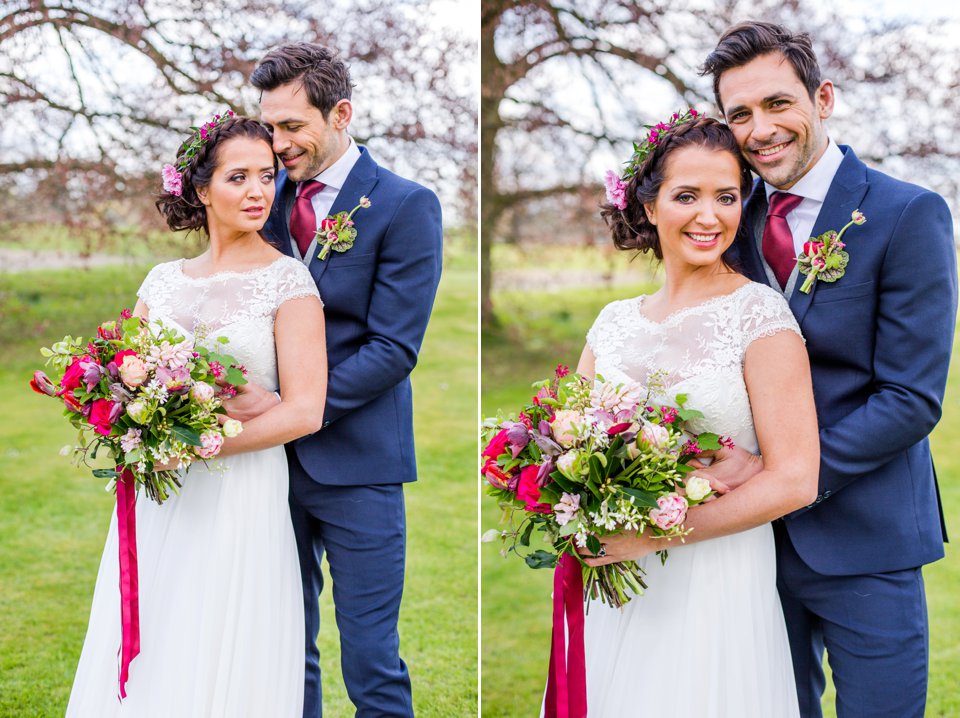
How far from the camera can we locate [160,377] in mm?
2783

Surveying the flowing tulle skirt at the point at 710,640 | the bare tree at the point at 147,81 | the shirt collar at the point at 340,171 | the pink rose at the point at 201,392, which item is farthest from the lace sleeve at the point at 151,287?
the bare tree at the point at 147,81

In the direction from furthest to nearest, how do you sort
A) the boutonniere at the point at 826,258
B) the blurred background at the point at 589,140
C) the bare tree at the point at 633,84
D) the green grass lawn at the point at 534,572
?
the bare tree at the point at 633,84, the blurred background at the point at 589,140, the green grass lawn at the point at 534,572, the boutonniere at the point at 826,258

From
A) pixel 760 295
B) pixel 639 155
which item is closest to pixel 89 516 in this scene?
pixel 639 155

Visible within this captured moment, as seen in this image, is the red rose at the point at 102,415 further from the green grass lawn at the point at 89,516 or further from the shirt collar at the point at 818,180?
the green grass lawn at the point at 89,516

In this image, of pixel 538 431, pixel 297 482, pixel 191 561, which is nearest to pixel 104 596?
pixel 191 561

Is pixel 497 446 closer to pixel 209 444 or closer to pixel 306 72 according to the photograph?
pixel 209 444

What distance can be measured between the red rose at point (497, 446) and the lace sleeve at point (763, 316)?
709 mm

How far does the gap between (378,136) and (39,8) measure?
Answer: 273cm

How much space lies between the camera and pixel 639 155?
2.92 metres

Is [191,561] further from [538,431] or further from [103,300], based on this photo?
[103,300]

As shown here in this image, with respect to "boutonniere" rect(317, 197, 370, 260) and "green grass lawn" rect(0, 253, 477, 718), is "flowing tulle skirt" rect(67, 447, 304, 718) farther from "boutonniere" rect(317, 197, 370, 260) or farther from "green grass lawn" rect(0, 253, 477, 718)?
"green grass lawn" rect(0, 253, 477, 718)

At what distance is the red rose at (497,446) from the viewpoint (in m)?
2.62

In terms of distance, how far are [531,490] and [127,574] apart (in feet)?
4.57

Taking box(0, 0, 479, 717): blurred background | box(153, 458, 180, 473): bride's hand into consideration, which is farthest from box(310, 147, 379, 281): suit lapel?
box(0, 0, 479, 717): blurred background
